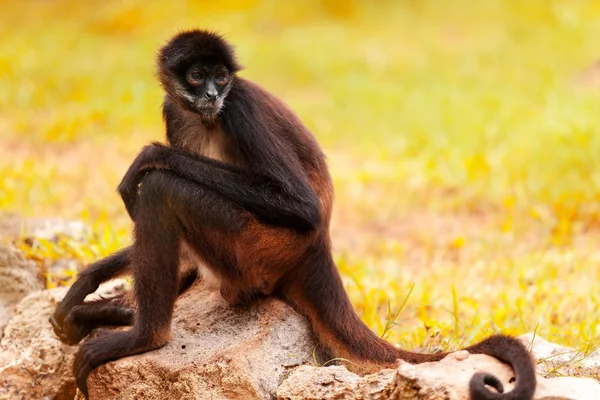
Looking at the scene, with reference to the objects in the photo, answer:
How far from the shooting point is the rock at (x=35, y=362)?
15.4 ft

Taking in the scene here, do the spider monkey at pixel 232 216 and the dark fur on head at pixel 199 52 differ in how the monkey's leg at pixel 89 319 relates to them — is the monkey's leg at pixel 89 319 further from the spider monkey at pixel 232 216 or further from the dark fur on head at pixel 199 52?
the dark fur on head at pixel 199 52

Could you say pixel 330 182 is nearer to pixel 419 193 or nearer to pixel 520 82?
pixel 419 193

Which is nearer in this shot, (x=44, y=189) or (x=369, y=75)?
(x=44, y=189)

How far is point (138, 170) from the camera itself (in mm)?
4293

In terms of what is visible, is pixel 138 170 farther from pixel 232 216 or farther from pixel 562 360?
pixel 562 360

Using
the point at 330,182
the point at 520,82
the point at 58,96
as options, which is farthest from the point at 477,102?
the point at 330,182

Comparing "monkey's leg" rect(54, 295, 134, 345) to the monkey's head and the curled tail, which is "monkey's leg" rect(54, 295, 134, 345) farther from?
the monkey's head

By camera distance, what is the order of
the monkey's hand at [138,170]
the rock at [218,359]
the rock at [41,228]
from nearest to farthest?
the rock at [218,359], the monkey's hand at [138,170], the rock at [41,228]

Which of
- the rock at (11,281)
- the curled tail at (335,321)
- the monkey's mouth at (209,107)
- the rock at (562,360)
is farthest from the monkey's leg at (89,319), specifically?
the rock at (562,360)

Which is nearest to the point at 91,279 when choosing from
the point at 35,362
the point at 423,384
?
the point at 35,362

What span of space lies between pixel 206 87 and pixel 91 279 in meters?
1.40

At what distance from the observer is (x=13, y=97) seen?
13.1 metres

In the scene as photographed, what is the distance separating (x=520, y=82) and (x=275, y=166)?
11351 mm

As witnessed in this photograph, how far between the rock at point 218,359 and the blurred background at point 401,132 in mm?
737
